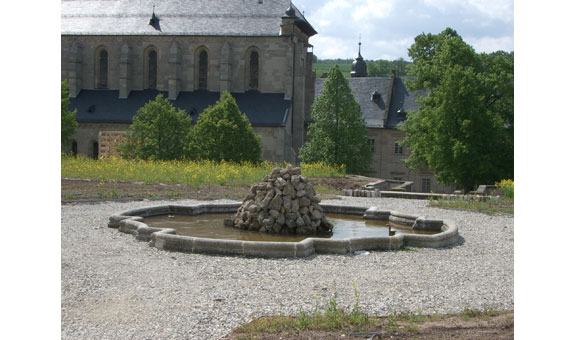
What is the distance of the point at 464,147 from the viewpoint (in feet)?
101

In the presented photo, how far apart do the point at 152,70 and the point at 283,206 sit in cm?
4015

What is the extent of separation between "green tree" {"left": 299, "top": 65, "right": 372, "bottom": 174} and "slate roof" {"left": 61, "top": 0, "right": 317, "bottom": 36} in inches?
383

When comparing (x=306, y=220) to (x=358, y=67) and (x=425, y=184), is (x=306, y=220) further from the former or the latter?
(x=358, y=67)

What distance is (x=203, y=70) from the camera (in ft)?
162

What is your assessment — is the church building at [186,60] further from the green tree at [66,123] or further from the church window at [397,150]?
the church window at [397,150]

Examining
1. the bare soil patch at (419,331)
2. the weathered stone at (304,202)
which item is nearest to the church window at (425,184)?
the weathered stone at (304,202)

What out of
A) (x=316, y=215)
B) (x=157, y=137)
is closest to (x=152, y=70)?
(x=157, y=137)

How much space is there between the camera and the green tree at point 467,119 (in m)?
31.5

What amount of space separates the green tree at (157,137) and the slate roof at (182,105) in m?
10.3

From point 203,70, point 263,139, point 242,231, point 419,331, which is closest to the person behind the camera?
point 419,331

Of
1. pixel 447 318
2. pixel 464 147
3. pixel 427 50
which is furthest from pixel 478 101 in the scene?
pixel 447 318

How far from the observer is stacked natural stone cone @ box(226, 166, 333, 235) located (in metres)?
12.1

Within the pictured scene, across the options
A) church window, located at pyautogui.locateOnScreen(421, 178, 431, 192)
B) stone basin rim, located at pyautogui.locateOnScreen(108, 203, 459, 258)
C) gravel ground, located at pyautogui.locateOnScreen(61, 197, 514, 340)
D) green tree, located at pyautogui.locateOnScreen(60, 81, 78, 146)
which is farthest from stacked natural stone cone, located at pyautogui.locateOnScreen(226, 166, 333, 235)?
church window, located at pyautogui.locateOnScreen(421, 178, 431, 192)
